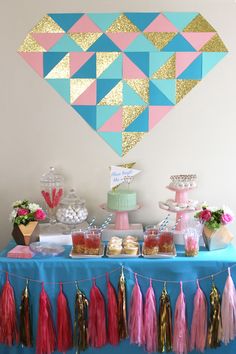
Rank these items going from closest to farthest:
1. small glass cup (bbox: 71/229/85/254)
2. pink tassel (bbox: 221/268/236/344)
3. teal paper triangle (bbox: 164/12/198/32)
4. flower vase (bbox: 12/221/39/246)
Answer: pink tassel (bbox: 221/268/236/344), small glass cup (bbox: 71/229/85/254), flower vase (bbox: 12/221/39/246), teal paper triangle (bbox: 164/12/198/32)

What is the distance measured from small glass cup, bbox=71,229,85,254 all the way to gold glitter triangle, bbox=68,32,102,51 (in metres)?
1.00

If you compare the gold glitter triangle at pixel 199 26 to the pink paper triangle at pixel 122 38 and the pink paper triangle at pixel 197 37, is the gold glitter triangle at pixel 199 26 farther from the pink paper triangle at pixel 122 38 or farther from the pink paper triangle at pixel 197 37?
the pink paper triangle at pixel 122 38

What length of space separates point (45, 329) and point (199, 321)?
0.70m

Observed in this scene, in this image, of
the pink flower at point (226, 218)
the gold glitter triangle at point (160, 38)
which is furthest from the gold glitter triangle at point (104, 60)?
the pink flower at point (226, 218)

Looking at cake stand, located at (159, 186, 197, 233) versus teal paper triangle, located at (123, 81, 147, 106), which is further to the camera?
teal paper triangle, located at (123, 81, 147, 106)

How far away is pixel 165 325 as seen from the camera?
2033 millimetres

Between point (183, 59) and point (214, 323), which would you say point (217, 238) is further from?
point (183, 59)

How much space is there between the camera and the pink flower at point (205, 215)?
2180mm

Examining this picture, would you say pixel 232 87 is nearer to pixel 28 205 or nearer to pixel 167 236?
pixel 167 236

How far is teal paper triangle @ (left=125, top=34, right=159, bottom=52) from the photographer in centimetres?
239

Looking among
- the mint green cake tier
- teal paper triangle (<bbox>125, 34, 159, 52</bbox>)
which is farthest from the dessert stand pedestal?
teal paper triangle (<bbox>125, 34, 159, 52</bbox>)

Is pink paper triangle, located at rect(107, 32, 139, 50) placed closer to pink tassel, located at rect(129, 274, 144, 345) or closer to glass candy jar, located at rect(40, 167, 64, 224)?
glass candy jar, located at rect(40, 167, 64, 224)

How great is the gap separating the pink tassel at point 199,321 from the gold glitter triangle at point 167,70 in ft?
3.70

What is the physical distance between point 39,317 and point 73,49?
139 cm
